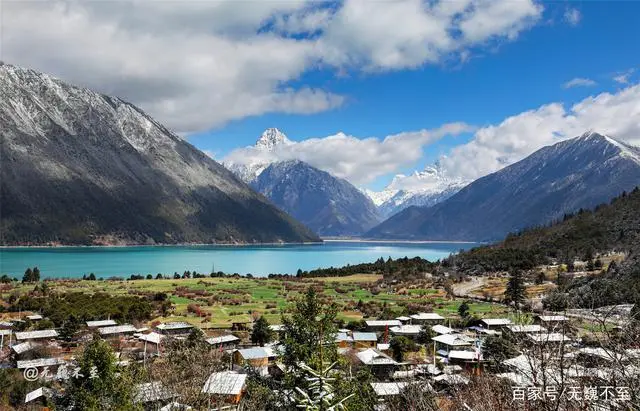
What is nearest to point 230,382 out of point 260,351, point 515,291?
point 260,351

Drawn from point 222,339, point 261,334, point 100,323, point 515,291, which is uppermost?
point 515,291

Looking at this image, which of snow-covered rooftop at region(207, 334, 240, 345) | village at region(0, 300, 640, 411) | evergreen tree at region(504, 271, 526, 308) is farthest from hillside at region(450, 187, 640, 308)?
snow-covered rooftop at region(207, 334, 240, 345)

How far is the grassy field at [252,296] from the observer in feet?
184

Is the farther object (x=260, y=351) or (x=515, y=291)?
(x=515, y=291)

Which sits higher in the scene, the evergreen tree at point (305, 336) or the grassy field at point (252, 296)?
the evergreen tree at point (305, 336)

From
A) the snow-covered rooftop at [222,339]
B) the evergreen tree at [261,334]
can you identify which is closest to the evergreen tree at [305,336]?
the snow-covered rooftop at [222,339]

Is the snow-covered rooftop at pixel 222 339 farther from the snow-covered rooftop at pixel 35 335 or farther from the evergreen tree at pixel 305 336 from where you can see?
the evergreen tree at pixel 305 336

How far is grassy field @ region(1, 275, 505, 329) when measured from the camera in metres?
56.1

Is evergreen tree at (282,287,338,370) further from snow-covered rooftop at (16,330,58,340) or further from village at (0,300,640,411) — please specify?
snow-covered rooftop at (16,330,58,340)

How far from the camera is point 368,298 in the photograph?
7300 cm

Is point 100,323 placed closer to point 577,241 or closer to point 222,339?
point 222,339

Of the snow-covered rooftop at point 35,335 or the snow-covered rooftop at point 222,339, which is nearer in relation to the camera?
the snow-covered rooftop at point 35,335

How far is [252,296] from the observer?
72500mm

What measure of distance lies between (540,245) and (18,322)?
4002 inches
